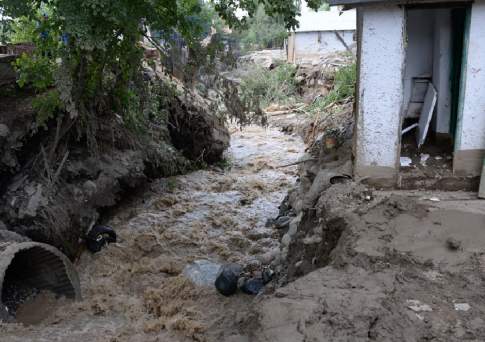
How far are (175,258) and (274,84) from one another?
1314 centimetres

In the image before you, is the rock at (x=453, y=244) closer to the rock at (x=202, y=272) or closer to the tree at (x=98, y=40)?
the rock at (x=202, y=272)

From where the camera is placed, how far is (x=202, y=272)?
7.19m


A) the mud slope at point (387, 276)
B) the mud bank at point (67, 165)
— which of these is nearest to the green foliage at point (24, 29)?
the mud bank at point (67, 165)

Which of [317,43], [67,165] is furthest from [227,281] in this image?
[317,43]

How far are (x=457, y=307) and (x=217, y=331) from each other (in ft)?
8.94

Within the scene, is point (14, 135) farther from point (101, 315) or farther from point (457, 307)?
point (457, 307)

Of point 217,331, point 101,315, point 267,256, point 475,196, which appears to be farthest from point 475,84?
point 101,315

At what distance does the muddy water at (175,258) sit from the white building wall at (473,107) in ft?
9.26

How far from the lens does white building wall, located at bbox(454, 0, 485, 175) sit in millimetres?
5613

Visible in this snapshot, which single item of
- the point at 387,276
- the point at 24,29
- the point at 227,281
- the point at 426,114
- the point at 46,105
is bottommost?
the point at 227,281

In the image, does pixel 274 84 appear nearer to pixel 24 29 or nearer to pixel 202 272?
pixel 24 29

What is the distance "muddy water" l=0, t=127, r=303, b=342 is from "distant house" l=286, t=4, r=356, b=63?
12.3 metres

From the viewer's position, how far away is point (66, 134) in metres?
8.20

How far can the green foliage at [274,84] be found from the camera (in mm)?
19225
